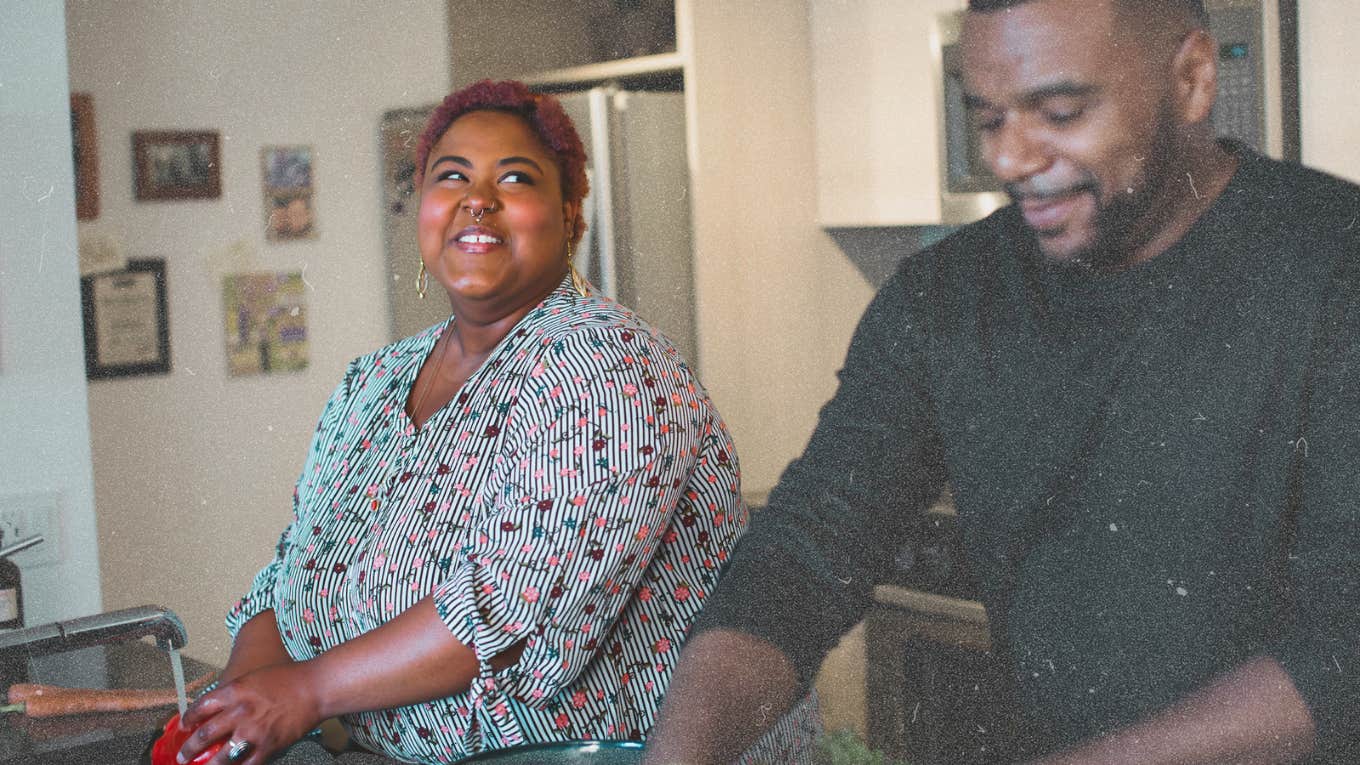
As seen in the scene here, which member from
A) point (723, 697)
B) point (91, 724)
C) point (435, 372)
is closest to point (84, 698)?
point (91, 724)

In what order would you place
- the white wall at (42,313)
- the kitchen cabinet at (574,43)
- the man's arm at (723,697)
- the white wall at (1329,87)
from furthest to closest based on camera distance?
the white wall at (42,313) → the kitchen cabinet at (574,43) → the man's arm at (723,697) → the white wall at (1329,87)

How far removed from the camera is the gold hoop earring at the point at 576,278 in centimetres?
75

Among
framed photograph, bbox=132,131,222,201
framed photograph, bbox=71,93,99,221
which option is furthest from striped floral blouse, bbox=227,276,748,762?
framed photograph, bbox=71,93,99,221

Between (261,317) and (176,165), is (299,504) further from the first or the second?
(176,165)

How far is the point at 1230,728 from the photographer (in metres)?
0.42

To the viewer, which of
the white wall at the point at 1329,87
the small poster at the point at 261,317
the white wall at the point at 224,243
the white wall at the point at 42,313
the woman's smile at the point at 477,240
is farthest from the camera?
the white wall at the point at 42,313

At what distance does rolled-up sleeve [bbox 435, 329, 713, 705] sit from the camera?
0.65 m

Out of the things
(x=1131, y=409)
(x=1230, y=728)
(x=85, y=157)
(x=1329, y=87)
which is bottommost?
(x=1230, y=728)

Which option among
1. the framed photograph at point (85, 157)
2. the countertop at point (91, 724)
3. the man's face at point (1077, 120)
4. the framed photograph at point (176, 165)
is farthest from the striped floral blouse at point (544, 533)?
the framed photograph at point (85, 157)

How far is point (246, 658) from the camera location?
79cm

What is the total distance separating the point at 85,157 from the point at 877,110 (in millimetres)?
969

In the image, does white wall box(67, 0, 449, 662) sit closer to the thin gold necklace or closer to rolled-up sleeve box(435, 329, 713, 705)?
the thin gold necklace

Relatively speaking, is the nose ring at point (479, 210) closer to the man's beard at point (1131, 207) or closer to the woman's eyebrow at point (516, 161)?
the woman's eyebrow at point (516, 161)

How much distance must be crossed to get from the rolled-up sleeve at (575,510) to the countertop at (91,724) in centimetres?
25
